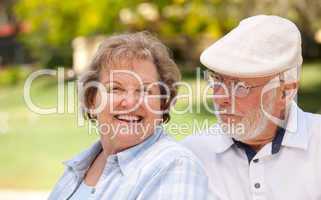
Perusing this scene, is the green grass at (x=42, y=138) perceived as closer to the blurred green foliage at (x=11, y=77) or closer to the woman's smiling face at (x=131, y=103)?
the woman's smiling face at (x=131, y=103)

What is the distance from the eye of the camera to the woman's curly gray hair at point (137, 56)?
2359mm

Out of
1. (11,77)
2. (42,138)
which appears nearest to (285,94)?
(42,138)

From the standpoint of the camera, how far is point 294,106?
2428 millimetres

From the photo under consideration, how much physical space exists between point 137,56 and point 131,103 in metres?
0.18

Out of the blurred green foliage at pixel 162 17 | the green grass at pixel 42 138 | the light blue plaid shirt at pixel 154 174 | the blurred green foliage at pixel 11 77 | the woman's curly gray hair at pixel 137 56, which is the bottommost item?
the blurred green foliage at pixel 11 77

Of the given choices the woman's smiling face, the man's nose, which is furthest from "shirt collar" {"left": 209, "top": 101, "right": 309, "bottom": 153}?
the woman's smiling face

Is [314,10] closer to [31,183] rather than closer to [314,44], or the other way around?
[31,183]

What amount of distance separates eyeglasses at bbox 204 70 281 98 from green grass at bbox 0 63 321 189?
140cm

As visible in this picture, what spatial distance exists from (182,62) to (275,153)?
2069 cm

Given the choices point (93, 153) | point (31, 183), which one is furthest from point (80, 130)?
point (93, 153)

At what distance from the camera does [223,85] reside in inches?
92.0

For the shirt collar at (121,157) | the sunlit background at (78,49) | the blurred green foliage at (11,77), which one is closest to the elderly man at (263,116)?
the shirt collar at (121,157)

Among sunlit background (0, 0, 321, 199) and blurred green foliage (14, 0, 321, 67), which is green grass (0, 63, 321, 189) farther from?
blurred green foliage (14, 0, 321, 67)

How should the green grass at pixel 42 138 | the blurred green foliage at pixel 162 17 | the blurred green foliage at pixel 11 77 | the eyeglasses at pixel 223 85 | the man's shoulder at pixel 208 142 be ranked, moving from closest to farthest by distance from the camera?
1. the eyeglasses at pixel 223 85
2. the man's shoulder at pixel 208 142
3. the green grass at pixel 42 138
4. the blurred green foliage at pixel 162 17
5. the blurred green foliage at pixel 11 77
